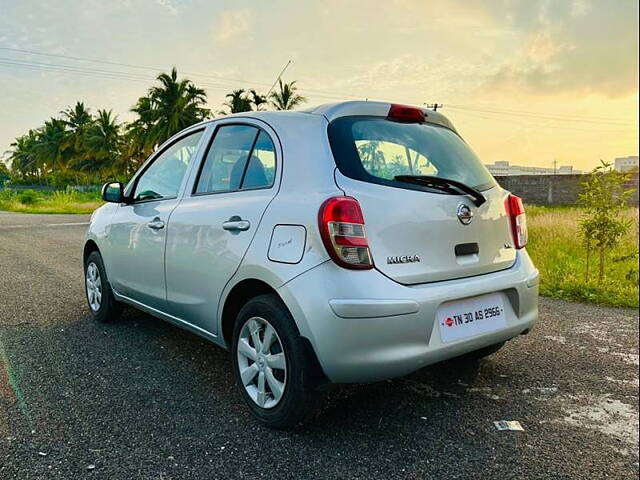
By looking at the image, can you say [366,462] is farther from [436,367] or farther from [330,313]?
[436,367]

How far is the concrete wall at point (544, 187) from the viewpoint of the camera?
24.7 m

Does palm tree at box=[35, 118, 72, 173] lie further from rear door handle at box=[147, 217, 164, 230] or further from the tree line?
rear door handle at box=[147, 217, 164, 230]

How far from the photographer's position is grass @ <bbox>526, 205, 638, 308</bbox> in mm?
5492

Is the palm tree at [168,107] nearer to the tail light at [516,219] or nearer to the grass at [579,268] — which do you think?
the grass at [579,268]

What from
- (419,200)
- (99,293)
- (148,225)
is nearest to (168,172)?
(148,225)

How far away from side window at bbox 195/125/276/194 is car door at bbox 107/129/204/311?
25cm

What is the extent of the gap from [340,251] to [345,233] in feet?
0.27

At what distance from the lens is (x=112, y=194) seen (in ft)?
12.8

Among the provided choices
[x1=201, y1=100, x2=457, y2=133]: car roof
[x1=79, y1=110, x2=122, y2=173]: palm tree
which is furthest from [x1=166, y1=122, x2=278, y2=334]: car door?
[x1=79, y1=110, x2=122, y2=173]: palm tree

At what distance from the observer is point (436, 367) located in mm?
3314

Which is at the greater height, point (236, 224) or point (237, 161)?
point (237, 161)

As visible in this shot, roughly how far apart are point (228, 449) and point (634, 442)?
198 cm

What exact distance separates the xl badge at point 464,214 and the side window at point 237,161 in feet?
3.20

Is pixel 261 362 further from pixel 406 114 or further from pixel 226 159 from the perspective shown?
pixel 406 114
